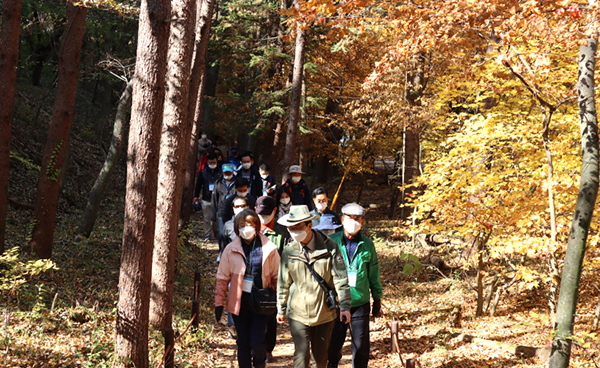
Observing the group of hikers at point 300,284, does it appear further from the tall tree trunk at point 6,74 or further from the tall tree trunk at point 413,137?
the tall tree trunk at point 413,137

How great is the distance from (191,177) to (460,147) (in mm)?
10605

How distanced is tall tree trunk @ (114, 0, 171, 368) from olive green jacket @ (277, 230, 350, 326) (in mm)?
1727

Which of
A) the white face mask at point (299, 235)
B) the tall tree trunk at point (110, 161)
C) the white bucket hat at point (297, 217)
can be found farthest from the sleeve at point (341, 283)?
the tall tree trunk at point (110, 161)

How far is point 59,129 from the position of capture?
10.0 m

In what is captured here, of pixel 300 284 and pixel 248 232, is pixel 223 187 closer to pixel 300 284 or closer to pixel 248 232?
pixel 248 232

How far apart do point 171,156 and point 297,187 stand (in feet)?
12.1

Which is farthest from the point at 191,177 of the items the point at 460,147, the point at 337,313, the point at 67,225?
the point at 337,313

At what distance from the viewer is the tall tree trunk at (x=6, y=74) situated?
884cm

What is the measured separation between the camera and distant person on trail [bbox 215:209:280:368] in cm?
557

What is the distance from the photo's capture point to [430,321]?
10.2m

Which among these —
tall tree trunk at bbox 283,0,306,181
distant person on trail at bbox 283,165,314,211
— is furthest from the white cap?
tall tree trunk at bbox 283,0,306,181

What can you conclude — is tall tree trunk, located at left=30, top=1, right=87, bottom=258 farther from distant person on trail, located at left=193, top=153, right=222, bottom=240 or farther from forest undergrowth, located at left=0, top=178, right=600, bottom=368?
distant person on trail, located at left=193, top=153, right=222, bottom=240

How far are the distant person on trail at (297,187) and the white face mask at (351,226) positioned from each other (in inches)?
170

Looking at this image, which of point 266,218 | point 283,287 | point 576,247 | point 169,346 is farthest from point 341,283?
point 576,247
